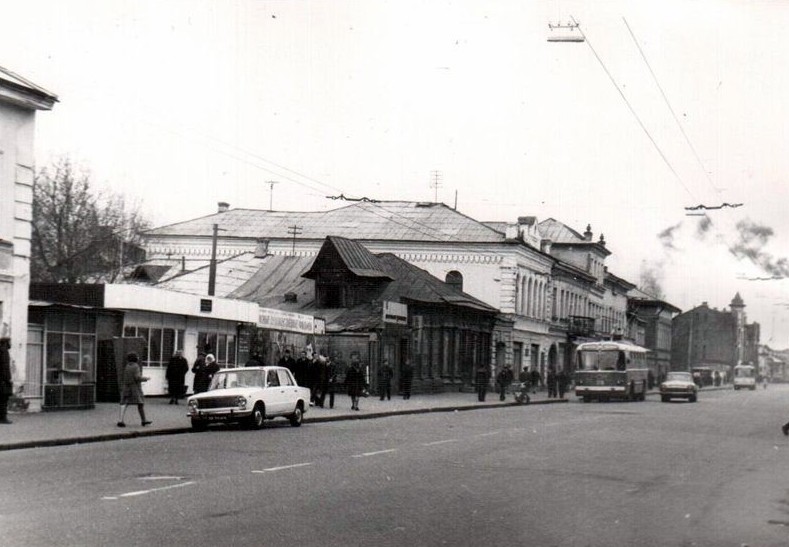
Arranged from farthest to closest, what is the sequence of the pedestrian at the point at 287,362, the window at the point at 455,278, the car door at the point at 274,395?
1. the window at the point at 455,278
2. the pedestrian at the point at 287,362
3. the car door at the point at 274,395

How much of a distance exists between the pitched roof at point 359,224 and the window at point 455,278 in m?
1.94

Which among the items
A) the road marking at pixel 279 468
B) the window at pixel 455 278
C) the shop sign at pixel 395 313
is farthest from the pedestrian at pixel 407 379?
the road marking at pixel 279 468

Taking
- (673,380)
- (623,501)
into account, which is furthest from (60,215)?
(623,501)

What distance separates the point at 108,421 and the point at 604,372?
33854 millimetres

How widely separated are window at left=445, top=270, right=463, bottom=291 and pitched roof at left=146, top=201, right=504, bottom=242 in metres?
1.94

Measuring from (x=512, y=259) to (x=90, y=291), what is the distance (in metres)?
35.3

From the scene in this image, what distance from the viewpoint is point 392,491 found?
1348 cm

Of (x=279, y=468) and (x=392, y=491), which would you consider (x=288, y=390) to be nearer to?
(x=279, y=468)

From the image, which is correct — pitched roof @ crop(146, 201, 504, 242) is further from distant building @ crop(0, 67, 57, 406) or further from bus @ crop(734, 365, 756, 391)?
bus @ crop(734, 365, 756, 391)

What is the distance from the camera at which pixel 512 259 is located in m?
64.6

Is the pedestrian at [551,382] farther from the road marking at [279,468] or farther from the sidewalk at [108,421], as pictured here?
the road marking at [279,468]

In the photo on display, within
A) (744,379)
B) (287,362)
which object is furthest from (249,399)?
(744,379)

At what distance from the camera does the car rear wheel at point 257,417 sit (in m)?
25.1

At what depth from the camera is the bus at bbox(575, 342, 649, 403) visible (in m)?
54.6
